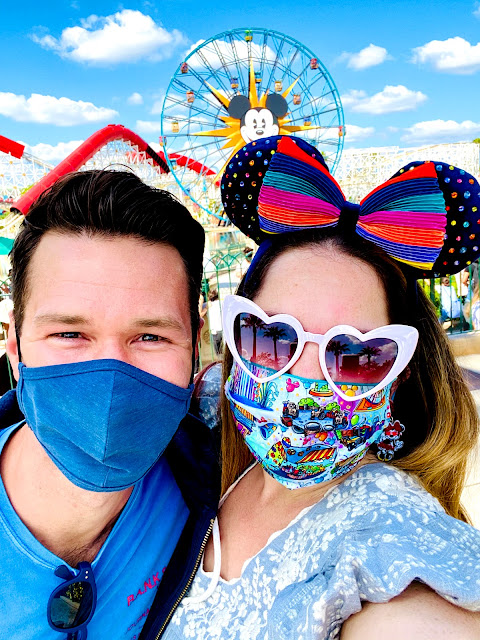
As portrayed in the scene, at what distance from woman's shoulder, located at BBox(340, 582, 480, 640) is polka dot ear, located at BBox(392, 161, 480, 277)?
3.29 ft

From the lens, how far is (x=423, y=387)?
5.45 feet

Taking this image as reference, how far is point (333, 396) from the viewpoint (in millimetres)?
1402

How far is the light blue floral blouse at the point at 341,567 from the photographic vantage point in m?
1.00

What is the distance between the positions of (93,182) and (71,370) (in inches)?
26.7

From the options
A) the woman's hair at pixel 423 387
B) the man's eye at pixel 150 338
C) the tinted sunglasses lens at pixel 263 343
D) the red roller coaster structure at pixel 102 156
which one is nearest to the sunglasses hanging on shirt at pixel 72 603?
the woman's hair at pixel 423 387

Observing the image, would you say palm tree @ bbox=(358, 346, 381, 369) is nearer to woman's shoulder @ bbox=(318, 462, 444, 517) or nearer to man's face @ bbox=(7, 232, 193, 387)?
woman's shoulder @ bbox=(318, 462, 444, 517)

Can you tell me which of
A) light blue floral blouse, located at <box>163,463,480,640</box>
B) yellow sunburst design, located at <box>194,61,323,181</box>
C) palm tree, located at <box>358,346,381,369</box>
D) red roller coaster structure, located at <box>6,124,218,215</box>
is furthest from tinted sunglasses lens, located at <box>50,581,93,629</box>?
yellow sunburst design, located at <box>194,61,323,181</box>

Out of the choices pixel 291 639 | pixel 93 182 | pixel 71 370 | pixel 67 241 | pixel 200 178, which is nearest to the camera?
pixel 291 639

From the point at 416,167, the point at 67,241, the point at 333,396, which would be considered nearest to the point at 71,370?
the point at 67,241

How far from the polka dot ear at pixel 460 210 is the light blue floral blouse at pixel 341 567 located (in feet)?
2.41

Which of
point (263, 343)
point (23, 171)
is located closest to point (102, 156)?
point (23, 171)

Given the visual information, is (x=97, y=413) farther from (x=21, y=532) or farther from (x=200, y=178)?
(x=200, y=178)

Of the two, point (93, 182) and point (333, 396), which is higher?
point (93, 182)

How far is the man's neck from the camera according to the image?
57.8 inches
